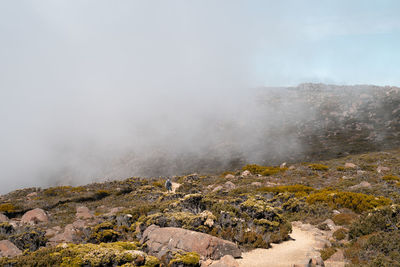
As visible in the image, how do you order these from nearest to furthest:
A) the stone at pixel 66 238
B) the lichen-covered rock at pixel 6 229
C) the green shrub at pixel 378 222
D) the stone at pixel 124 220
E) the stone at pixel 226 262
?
the stone at pixel 226 262, the green shrub at pixel 378 222, the stone at pixel 66 238, the stone at pixel 124 220, the lichen-covered rock at pixel 6 229

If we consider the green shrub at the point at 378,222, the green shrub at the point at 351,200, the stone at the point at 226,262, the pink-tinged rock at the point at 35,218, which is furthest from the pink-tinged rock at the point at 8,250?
the green shrub at the point at 351,200

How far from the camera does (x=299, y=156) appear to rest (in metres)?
60.2

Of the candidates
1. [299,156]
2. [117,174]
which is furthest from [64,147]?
[299,156]

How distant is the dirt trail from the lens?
28.5 feet

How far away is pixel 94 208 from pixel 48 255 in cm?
1603

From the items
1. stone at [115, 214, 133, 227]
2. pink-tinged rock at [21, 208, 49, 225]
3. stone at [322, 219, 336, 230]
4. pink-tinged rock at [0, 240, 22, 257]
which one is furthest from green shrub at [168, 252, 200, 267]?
pink-tinged rock at [21, 208, 49, 225]

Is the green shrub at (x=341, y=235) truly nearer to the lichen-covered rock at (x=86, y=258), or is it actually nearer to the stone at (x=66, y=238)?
the lichen-covered rock at (x=86, y=258)

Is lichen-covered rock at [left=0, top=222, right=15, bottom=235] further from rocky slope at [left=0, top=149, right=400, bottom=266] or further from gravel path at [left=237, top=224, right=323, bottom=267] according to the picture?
gravel path at [left=237, top=224, right=323, bottom=267]

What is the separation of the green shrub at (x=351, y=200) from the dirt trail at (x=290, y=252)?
4.42 meters

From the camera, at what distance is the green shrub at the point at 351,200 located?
1452cm

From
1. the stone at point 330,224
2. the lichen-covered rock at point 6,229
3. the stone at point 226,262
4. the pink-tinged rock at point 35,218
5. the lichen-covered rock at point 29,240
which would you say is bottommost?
the pink-tinged rock at point 35,218

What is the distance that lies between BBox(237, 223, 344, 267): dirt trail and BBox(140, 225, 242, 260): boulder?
2.15ft

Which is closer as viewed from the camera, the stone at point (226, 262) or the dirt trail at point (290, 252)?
the stone at point (226, 262)

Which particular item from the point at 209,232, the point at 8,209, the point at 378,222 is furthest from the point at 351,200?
the point at 8,209
